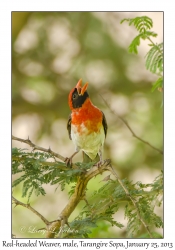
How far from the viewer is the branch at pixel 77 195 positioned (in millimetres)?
2703

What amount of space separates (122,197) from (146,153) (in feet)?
8.17

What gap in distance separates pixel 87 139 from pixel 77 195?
4.64ft

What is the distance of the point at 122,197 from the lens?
9.20 ft

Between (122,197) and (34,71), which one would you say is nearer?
(122,197)

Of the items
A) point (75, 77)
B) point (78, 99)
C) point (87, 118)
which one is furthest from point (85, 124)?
point (75, 77)

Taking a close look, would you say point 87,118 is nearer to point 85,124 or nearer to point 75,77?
point 85,124

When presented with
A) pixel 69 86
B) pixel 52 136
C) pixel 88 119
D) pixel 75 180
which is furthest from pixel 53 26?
pixel 75 180

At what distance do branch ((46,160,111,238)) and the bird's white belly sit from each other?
1.35 m

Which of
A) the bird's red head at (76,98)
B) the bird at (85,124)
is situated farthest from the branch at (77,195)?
the bird's red head at (76,98)

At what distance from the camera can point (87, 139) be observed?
4.18 meters

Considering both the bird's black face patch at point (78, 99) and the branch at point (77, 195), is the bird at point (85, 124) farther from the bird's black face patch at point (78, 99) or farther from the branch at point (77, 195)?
the branch at point (77, 195)

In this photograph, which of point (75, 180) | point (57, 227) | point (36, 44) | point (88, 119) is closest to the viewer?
point (57, 227)

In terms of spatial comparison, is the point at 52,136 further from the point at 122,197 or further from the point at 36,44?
the point at 122,197

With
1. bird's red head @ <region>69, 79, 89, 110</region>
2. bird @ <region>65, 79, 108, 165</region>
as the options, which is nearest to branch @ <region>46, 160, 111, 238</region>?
bird @ <region>65, 79, 108, 165</region>
